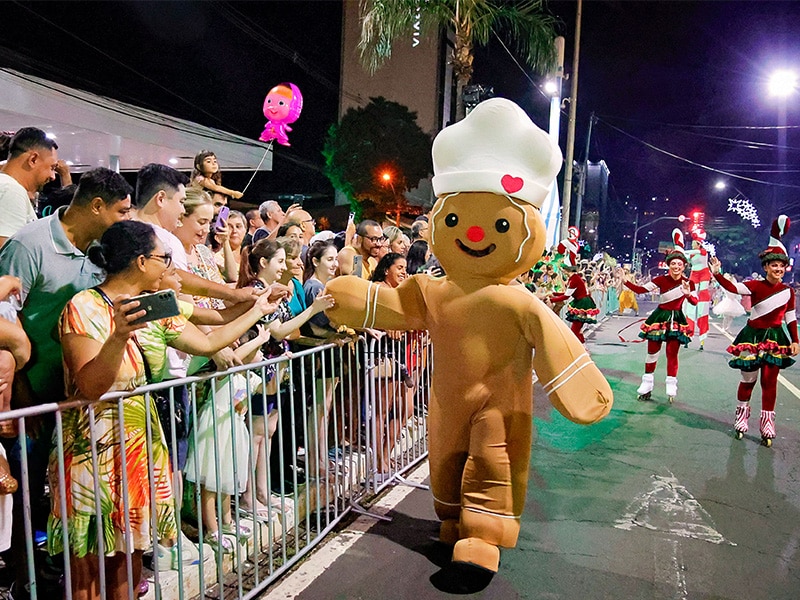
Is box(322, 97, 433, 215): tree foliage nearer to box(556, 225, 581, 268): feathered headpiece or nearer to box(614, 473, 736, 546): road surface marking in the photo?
box(556, 225, 581, 268): feathered headpiece

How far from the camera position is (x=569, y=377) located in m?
3.32

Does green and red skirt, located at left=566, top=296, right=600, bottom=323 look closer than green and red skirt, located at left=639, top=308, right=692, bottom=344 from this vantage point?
No

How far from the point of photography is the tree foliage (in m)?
24.2

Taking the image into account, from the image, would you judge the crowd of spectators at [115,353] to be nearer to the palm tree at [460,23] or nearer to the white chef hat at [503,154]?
the white chef hat at [503,154]

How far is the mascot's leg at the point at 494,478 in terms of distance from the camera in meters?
3.42

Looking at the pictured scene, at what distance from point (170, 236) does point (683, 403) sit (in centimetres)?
666

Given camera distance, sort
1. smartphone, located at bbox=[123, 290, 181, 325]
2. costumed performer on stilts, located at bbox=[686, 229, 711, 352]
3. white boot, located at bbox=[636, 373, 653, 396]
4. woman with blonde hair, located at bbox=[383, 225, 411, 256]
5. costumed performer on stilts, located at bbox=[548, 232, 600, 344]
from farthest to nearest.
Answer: costumed performer on stilts, located at bbox=[686, 229, 711, 352], costumed performer on stilts, located at bbox=[548, 232, 600, 344], white boot, located at bbox=[636, 373, 653, 396], woman with blonde hair, located at bbox=[383, 225, 411, 256], smartphone, located at bbox=[123, 290, 181, 325]

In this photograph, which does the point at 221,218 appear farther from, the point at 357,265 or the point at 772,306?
the point at 772,306

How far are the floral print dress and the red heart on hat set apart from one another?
1982 mm

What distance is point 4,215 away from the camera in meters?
3.23

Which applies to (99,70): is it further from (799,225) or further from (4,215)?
(799,225)

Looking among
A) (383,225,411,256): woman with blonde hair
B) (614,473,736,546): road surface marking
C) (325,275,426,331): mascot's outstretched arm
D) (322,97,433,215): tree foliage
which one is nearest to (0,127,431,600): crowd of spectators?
(325,275,426,331): mascot's outstretched arm

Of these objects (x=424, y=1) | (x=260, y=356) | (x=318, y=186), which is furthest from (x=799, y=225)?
(x=260, y=356)

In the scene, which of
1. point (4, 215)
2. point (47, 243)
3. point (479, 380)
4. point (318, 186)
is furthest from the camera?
point (318, 186)
